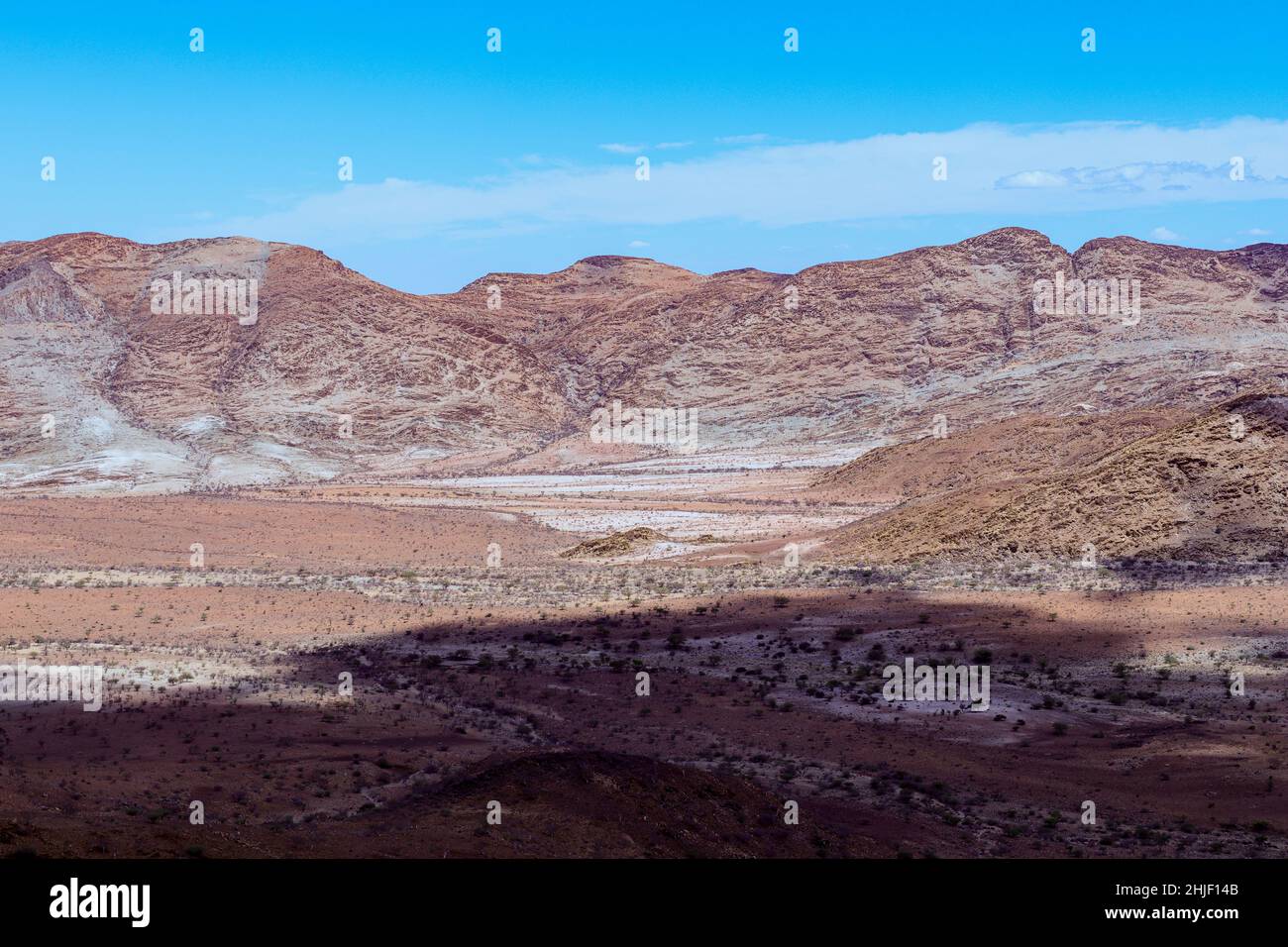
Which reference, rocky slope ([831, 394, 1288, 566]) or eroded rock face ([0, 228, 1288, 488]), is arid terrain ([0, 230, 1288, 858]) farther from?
eroded rock face ([0, 228, 1288, 488])

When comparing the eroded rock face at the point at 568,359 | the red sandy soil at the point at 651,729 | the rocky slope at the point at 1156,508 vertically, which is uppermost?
the eroded rock face at the point at 568,359

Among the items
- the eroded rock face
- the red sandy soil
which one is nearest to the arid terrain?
the red sandy soil

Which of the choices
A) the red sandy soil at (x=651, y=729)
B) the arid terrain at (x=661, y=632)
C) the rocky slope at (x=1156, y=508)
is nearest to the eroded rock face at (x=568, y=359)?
the arid terrain at (x=661, y=632)

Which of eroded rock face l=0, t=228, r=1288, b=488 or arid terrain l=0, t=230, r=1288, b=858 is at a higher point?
eroded rock face l=0, t=228, r=1288, b=488

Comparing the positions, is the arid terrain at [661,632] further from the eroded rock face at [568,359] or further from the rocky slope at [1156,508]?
the eroded rock face at [568,359]

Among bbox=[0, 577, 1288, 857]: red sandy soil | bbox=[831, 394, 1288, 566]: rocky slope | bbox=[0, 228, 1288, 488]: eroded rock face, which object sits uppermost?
bbox=[0, 228, 1288, 488]: eroded rock face

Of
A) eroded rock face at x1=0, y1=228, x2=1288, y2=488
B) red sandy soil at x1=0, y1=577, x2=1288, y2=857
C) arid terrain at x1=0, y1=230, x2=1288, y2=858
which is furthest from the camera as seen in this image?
eroded rock face at x1=0, y1=228, x2=1288, y2=488
